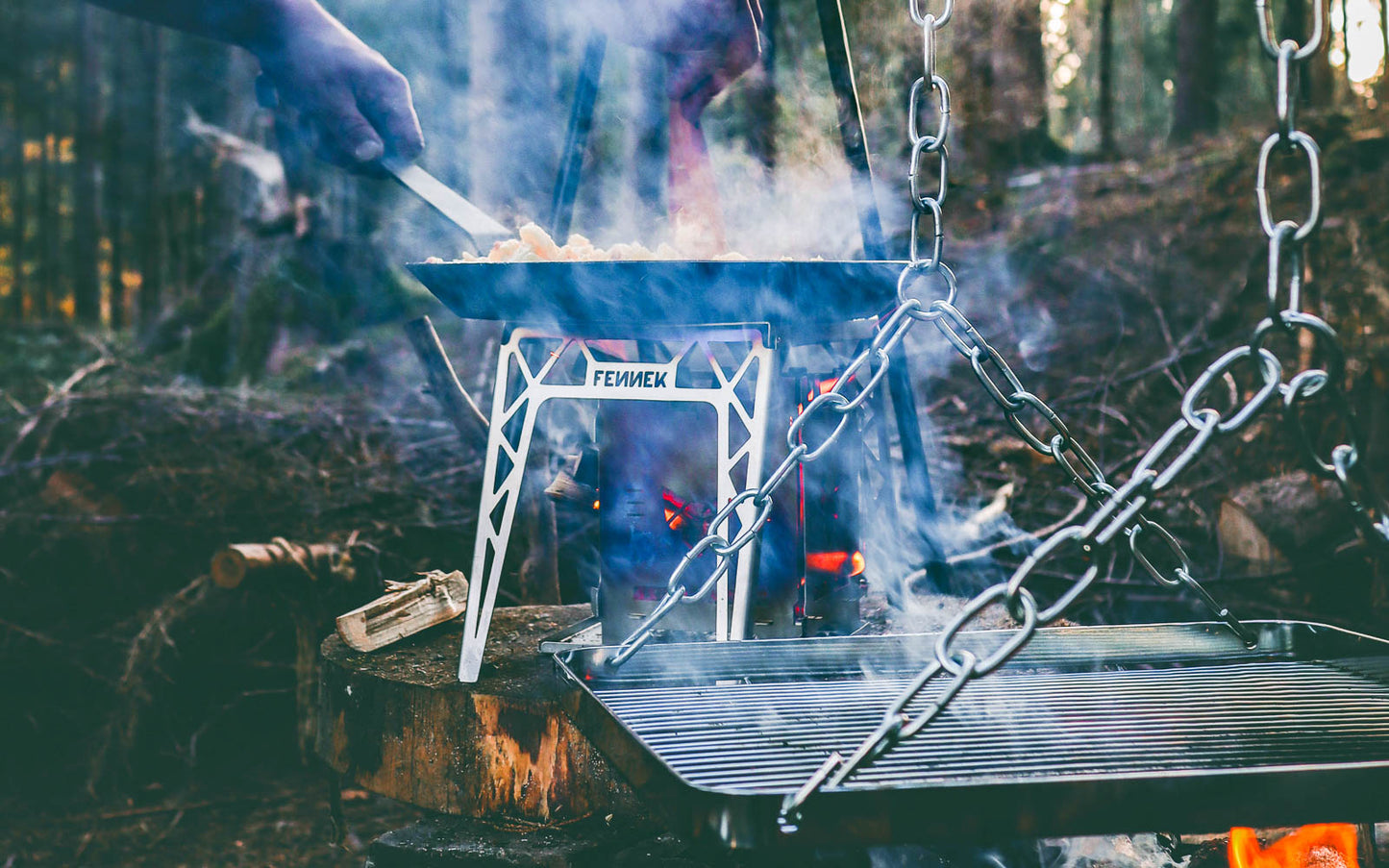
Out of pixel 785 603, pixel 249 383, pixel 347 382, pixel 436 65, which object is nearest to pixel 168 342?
pixel 249 383

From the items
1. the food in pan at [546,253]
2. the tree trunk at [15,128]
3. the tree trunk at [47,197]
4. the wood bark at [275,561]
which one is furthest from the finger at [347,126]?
the tree trunk at [47,197]

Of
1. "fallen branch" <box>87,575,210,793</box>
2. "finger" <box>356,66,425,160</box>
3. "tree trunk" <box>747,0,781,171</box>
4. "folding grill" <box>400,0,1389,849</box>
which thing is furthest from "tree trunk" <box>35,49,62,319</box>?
"folding grill" <box>400,0,1389,849</box>

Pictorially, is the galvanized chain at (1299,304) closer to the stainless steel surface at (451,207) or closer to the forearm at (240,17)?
the stainless steel surface at (451,207)

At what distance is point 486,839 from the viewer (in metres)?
2.41

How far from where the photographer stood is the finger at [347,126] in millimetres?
2578

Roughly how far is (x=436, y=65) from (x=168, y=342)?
378 centimetres

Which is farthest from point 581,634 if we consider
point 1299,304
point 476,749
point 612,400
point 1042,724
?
point 1299,304

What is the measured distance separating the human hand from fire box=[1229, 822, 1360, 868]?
123 inches

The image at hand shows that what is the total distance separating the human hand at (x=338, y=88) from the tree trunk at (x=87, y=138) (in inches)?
405

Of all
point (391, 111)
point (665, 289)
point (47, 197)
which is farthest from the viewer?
point (47, 197)

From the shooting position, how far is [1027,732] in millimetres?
1605

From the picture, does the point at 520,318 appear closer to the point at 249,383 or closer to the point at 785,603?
the point at 785,603

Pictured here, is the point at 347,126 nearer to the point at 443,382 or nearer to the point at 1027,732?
the point at 443,382

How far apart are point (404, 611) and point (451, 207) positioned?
1.38m
